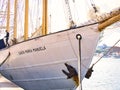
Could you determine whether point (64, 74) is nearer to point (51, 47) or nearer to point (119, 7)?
point (51, 47)

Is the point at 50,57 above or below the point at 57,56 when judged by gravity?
below

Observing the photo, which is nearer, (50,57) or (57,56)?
(57,56)

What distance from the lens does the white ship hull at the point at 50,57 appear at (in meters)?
11.3

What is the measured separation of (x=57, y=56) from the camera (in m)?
11.9

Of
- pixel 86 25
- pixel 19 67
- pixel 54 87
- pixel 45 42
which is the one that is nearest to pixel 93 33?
pixel 86 25

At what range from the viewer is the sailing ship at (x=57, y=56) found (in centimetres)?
1102

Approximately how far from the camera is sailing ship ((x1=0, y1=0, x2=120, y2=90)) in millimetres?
11023

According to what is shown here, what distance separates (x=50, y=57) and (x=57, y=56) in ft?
1.13

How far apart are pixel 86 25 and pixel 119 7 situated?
1362mm

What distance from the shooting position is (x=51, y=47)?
39.3 feet

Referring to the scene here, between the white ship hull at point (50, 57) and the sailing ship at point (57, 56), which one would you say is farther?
Result: the white ship hull at point (50, 57)

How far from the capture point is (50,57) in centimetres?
1220

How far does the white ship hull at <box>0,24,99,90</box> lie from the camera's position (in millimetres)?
11266

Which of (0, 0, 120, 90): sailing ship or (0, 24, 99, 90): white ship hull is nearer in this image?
(0, 0, 120, 90): sailing ship
